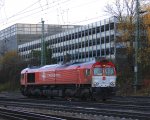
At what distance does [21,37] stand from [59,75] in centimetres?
8129

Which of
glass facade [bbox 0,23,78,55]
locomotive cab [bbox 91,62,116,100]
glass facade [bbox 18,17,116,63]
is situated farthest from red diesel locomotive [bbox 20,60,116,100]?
glass facade [bbox 0,23,78,55]

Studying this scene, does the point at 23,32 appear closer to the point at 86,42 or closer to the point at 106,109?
the point at 86,42

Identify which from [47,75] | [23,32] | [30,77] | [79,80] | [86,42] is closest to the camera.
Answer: [79,80]

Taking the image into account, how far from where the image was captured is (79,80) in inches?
1428

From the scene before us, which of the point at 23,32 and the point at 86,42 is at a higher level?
the point at 23,32

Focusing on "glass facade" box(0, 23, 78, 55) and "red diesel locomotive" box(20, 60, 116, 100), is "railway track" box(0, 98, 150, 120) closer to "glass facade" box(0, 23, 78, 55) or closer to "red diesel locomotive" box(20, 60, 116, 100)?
"red diesel locomotive" box(20, 60, 116, 100)

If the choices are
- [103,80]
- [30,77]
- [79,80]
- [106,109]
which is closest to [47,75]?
[30,77]

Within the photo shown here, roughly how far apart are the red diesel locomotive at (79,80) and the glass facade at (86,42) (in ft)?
125

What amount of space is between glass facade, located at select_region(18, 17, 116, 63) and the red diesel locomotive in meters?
38.1

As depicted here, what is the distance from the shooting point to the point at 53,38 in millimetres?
103500

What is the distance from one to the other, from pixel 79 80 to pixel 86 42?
58058 millimetres

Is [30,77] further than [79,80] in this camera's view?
Yes

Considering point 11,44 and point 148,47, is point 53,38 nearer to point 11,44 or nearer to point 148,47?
point 11,44

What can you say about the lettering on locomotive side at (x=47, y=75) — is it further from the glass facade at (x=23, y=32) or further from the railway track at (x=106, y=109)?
the glass facade at (x=23, y=32)
